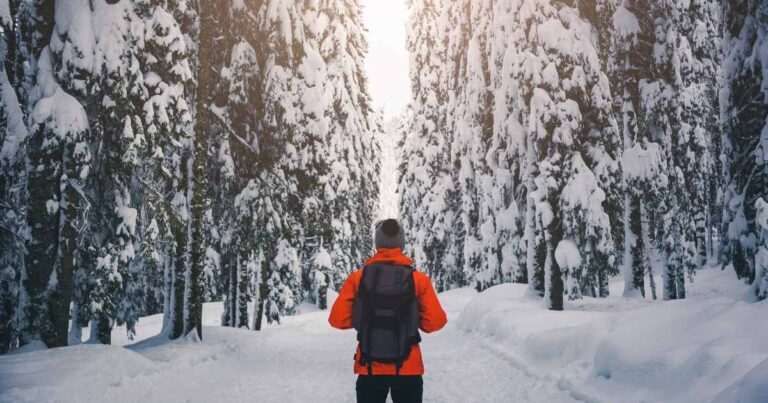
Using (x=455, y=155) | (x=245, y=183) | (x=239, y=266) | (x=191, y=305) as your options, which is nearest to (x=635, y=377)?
(x=191, y=305)

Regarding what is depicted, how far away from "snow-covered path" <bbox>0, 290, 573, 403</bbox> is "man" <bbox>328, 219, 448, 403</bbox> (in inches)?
159

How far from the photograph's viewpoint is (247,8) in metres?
14.4

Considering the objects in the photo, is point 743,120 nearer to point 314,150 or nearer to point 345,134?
point 314,150

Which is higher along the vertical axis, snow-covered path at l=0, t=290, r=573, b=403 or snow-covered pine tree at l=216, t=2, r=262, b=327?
snow-covered pine tree at l=216, t=2, r=262, b=327

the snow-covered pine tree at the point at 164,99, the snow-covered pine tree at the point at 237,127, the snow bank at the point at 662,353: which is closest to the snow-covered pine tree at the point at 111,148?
the snow-covered pine tree at the point at 164,99

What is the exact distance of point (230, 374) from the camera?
10852 millimetres

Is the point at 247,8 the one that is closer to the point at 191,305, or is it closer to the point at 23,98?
the point at 23,98

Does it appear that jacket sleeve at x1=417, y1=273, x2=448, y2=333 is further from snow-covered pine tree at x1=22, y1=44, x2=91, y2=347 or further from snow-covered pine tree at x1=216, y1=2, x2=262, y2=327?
snow-covered pine tree at x1=216, y1=2, x2=262, y2=327

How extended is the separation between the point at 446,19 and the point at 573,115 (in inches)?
520

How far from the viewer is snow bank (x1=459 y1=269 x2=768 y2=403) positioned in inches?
201

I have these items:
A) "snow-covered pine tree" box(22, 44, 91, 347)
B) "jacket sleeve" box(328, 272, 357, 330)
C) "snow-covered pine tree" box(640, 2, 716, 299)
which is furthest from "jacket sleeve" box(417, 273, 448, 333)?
"snow-covered pine tree" box(640, 2, 716, 299)

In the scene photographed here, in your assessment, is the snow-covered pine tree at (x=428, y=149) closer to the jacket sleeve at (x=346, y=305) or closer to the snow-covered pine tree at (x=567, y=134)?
the snow-covered pine tree at (x=567, y=134)

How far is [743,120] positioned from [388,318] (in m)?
8.46

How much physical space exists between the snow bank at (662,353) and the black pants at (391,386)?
265cm
